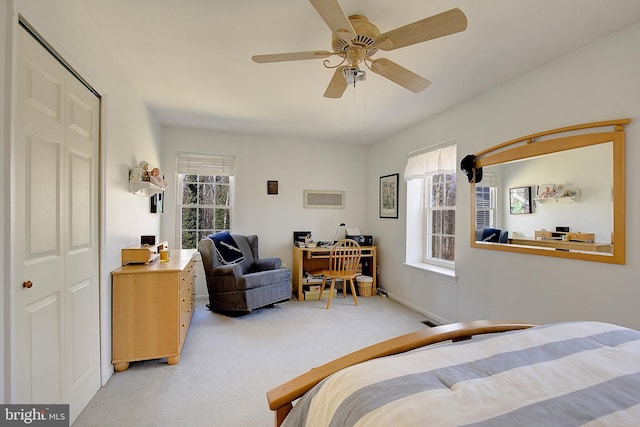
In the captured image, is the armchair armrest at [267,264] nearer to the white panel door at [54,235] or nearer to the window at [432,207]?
the window at [432,207]

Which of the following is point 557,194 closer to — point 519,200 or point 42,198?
point 519,200

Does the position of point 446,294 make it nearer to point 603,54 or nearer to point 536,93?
point 536,93

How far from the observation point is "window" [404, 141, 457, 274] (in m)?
3.40

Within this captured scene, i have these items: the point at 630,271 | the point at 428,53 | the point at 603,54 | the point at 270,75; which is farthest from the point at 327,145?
the point at 630,271

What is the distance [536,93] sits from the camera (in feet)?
7.59

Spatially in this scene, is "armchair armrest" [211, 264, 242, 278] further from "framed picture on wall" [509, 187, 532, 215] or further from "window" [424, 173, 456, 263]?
"framed picture on wall" [509, 187, 532, 215]

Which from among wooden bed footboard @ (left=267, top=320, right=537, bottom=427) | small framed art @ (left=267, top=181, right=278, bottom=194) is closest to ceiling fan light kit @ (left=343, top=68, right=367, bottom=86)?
wooden bed footboard @ (left=267, top=320, right=537, bottom=427)

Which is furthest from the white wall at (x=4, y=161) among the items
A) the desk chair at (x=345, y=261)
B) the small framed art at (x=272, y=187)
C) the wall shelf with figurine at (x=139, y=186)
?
the small framed art at (x=272, y=187)

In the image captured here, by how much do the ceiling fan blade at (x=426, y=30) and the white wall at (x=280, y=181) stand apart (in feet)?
10.2

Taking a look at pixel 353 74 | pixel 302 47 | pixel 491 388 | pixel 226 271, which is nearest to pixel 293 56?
pixel 353 74

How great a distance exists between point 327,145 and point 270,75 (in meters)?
2.39

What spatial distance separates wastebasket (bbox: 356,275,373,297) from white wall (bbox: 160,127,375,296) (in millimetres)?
882

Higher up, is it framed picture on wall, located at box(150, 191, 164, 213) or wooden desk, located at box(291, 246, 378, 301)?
framed picture on wall, located at box(150, 191, 164, 213)

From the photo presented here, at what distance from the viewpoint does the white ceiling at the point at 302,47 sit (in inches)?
66.3
